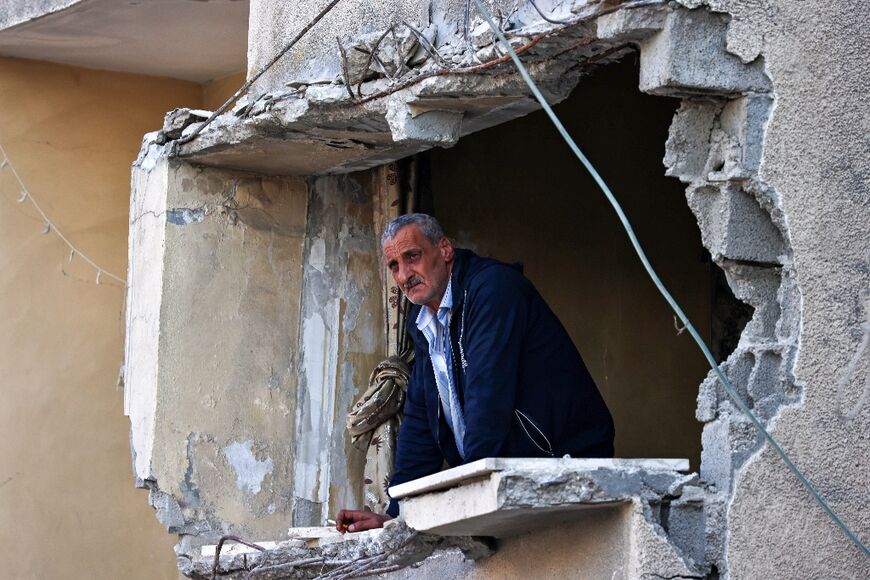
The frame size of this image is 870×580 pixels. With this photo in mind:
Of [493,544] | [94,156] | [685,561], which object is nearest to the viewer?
[685,561]

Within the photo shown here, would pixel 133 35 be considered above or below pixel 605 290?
above

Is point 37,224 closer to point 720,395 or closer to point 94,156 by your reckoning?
point 94,156

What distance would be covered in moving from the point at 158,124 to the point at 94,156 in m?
0.42

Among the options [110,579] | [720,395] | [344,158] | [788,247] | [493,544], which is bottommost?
[110,579]

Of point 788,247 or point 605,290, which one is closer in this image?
point 788,247

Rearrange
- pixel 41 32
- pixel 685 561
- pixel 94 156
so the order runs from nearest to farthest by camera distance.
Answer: pixel 685 561
pixel 41 32
pixel 94 156

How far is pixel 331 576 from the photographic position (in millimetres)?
5246

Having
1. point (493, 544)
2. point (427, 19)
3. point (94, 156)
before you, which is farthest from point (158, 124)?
point (493, 544)

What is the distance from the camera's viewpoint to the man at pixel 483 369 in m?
4.84

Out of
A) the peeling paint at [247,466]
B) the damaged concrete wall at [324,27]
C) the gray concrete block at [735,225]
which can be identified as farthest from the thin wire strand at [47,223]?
the gray concrete block at [735,225]

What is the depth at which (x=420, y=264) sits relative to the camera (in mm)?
5293

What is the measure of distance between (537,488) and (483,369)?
822 mm

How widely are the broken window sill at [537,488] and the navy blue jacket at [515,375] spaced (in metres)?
0.40

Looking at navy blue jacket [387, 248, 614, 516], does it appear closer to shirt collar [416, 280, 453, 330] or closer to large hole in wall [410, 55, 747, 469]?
shirt collar [416, 280, 453, 330]
